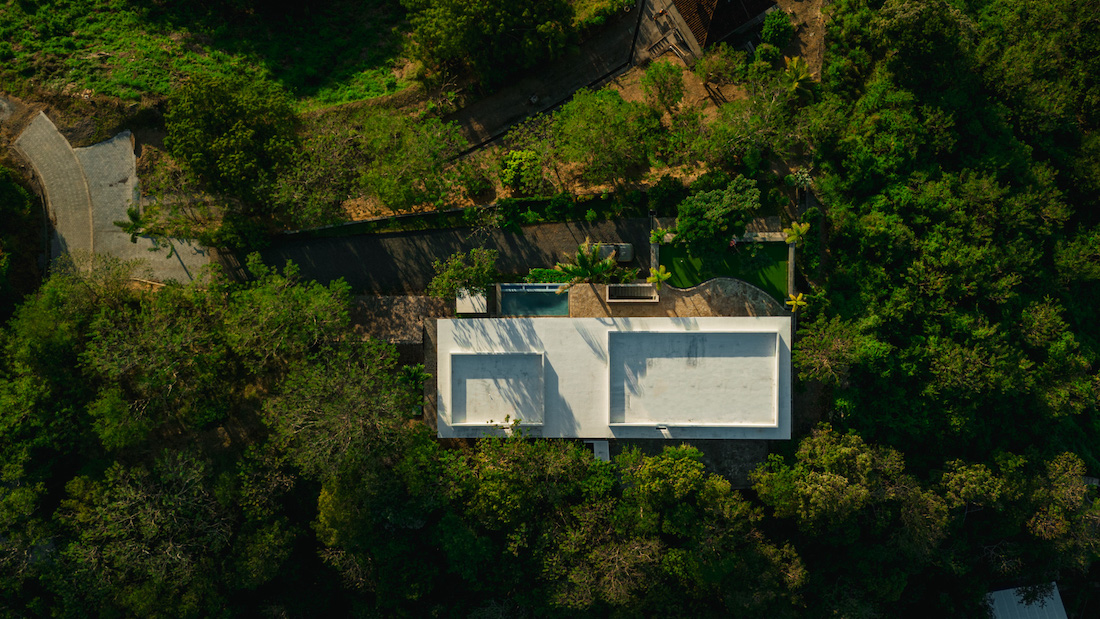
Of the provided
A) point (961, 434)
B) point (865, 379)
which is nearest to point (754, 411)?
point (865, 379)

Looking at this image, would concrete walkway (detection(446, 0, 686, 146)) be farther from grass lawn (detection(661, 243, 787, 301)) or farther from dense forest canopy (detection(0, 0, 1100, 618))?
grass lawn (detection(661, 243, 787, 301))

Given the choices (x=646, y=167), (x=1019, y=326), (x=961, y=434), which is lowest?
(x=961, y=434)

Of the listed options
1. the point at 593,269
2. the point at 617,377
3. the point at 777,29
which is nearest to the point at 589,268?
the point at 593,269

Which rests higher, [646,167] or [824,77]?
[824,77]

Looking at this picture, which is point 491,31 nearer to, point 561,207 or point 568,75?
point 568,75

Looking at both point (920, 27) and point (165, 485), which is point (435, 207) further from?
point (920, 27)

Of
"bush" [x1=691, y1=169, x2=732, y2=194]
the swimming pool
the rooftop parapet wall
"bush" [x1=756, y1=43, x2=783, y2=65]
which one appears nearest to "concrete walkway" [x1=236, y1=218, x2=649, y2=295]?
the swimming pool

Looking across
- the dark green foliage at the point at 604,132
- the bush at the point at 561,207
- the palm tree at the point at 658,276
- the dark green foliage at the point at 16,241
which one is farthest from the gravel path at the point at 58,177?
the palm tree at the point at 658,276

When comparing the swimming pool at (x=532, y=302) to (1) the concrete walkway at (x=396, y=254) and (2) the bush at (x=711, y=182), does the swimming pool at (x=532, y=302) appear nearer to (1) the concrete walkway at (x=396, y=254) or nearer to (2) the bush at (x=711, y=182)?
(1) the concrete walkway at (x=396, y=254)
